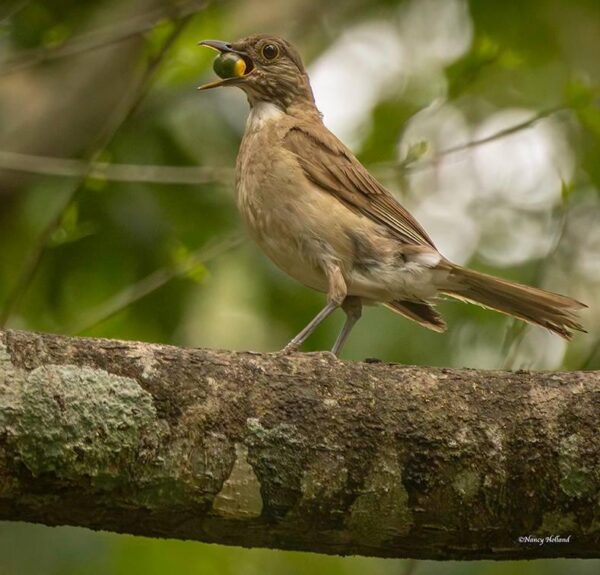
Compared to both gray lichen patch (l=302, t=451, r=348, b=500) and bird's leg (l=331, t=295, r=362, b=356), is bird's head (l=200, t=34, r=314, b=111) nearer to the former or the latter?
bird's leg (l=331, t=295, r=362, b=356)

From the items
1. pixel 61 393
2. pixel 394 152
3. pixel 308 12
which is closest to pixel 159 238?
pixel 394 152

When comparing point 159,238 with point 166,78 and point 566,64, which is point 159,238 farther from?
point 566,64

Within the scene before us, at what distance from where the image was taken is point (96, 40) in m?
5.02

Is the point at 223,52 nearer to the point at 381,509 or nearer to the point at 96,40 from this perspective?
the point at 96,40

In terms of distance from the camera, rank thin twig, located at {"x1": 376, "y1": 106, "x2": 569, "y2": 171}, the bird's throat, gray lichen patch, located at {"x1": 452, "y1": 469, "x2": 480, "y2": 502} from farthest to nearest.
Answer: the bird's throat → thin twig, located at {"x1": 376, "y1": 106, "x2": 569, "y2": 171} → gray lichen patch, located at {"x1": 452, "y1": 469, "x2": 480, "y2": 502}

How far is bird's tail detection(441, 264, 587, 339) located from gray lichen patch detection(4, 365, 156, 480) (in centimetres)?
206

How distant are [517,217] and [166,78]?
90.9 inches

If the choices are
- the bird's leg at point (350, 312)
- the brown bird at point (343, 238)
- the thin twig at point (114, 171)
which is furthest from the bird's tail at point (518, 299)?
the thin twig at point (114, 171)

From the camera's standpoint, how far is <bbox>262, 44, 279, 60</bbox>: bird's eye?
5.48 m

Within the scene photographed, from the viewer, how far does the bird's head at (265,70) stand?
17.6 feet

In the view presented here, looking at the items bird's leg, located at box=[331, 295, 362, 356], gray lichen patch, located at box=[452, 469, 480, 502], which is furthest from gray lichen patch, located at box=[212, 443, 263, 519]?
bird's leg, located at box=[331, 295, 362, 356]

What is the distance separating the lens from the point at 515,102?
7383mm

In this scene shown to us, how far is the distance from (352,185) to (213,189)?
1292mm

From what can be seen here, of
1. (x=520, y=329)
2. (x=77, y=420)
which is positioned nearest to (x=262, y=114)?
(x=520, y=329)
